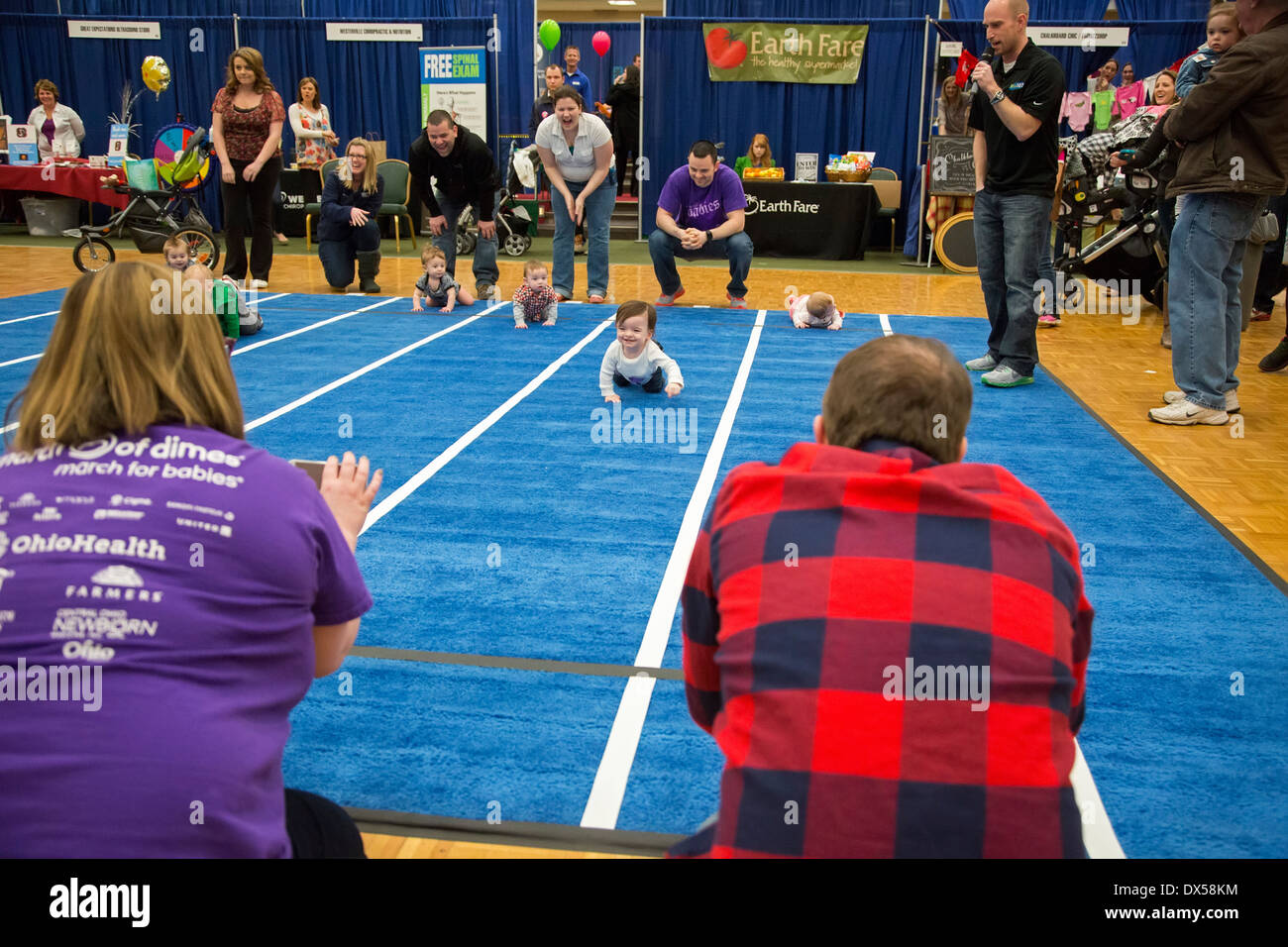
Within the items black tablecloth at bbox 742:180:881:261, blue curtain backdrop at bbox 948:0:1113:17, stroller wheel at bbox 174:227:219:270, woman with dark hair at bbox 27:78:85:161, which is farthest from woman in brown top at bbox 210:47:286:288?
blue curtain backdrop at bbox 948:0:1113:17

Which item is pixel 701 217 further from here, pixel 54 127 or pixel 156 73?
pixel 54 127

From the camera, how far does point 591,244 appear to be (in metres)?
8.84

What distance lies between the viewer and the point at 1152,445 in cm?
495

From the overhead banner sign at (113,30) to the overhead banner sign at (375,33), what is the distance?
8.20 ft

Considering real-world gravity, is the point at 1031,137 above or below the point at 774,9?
below

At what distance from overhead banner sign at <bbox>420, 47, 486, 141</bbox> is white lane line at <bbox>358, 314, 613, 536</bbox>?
28.1 ft

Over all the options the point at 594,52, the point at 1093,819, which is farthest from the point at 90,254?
the point at 594,52

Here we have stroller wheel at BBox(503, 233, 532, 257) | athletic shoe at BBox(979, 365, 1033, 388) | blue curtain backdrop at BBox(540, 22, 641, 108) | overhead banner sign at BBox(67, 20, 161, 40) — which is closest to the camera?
athletic shoe at BBox(979, 365, 1033, 388)

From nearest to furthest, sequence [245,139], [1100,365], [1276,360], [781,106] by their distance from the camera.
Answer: [1276,360] → [1100,365] → [245,139] → [781,106]

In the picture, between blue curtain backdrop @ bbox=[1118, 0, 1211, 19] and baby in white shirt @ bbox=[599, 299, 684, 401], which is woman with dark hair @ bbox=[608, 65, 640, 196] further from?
baby in white shirt @ bbox=[599, 299, 684, 401]

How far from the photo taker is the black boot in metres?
9.05

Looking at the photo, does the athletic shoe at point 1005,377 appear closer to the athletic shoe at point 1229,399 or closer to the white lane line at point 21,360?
the athletic shoe at point 1229,399

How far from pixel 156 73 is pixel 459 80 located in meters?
4.00

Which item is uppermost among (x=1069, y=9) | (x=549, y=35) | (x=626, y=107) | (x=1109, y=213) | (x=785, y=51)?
(x=1069, y=9)
